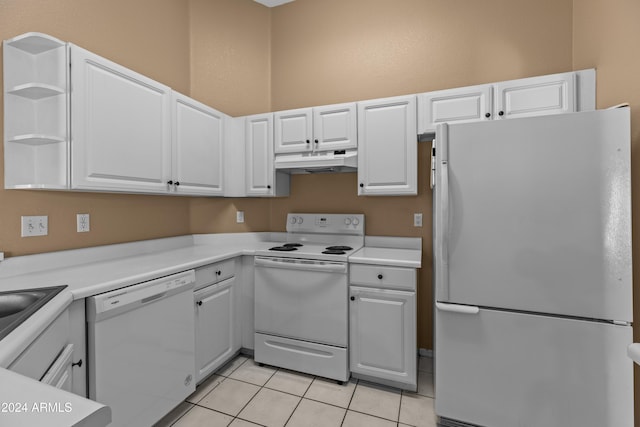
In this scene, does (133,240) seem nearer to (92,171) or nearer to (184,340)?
(92,171)

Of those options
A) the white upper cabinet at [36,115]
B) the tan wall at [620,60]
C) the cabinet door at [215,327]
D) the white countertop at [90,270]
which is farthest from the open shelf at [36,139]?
the tan wall at [620,60]

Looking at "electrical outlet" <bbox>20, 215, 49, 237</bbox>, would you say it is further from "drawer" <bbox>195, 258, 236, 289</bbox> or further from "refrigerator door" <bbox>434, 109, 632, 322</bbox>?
"refrigerator door" <bbox>434, 109, 632, 322</bbox>

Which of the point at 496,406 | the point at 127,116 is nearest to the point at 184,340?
the point at 127,116

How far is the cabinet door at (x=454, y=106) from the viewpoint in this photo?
6.70ft

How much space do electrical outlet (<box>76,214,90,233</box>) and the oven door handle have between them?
3.66 feet

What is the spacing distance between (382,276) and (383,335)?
40cm

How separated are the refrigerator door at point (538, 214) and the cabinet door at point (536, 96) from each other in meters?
0.56

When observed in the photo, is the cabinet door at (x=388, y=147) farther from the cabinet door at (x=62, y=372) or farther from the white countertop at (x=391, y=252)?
the cabinet door at (x=62, y=372)

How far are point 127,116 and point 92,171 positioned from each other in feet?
1.37

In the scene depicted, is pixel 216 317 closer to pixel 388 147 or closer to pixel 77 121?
pixel 77 121

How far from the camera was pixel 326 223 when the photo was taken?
9.11 ft

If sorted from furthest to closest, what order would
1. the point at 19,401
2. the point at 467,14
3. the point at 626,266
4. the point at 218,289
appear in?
the point at 467,14, the point at 218,289, the point at 626,266, the point at 19,401

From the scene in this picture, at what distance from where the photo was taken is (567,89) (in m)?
1.86

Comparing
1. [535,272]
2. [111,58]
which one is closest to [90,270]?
[111,58]
